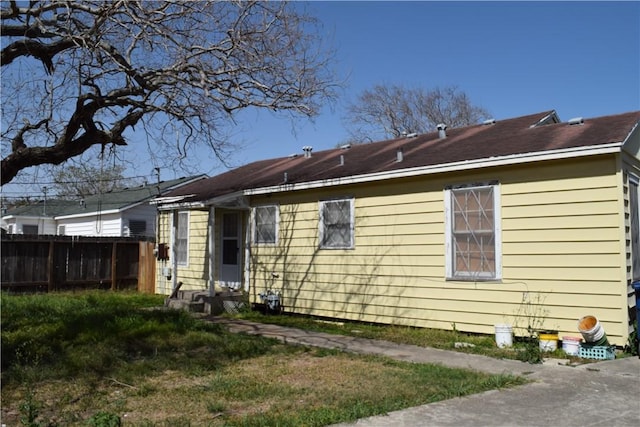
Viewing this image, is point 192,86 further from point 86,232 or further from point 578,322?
point 86,232

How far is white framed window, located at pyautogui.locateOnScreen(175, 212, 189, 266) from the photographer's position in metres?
16.1

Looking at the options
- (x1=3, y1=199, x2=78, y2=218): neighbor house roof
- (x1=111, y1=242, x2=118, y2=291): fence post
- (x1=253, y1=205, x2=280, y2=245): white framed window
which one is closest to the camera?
Result: (x1=253, y1=205, x2=280, y2=245): white framed window

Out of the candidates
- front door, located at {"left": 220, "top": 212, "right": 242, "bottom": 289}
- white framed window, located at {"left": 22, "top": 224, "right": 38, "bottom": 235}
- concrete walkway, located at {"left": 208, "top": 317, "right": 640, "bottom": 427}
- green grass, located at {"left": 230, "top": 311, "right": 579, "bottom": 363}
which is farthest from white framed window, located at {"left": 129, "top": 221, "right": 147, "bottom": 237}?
concrete walkway, located at {"left": 208, "top": 317, "right": 640, "bottom": 427}

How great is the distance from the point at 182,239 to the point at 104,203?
41.2 feet

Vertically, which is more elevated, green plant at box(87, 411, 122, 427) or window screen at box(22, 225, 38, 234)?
window screen at box(22, 225, 38, 234)

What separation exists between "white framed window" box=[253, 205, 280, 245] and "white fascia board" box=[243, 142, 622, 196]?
0.90 m

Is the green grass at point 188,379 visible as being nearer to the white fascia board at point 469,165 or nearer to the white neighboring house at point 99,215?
the white fascia board at point 469,165

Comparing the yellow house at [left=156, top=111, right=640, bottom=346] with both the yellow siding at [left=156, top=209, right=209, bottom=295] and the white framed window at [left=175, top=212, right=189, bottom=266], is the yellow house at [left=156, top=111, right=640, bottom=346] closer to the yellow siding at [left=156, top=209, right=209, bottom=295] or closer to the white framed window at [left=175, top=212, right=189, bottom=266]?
the yellow siding at [left=156, top=209, right=209, bottom=295]

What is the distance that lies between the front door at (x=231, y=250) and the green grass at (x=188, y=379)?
4.74 meters

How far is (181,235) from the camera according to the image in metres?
16.3

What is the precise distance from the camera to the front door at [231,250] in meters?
14.5

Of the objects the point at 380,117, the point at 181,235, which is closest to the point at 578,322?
the point at 181,235

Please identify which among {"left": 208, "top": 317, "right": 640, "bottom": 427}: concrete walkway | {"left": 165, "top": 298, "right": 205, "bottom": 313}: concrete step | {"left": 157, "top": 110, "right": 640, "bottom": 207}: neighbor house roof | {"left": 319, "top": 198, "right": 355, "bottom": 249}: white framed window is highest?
{"left": 157, "top": 110, "right": 640, "bottom": 207}: neighbor house roof

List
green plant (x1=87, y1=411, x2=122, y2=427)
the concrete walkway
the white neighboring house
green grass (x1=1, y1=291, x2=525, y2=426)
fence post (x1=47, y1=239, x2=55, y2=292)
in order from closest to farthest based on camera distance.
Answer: green plant (x1=87, y1=411, x2=122, y2=427) → the concrete walkway → green grass (x1=1, y1=291, x2=525, y2=426) → fence post (x1=47, y1=239, x2=55, y2=292) → the white neighboring house
